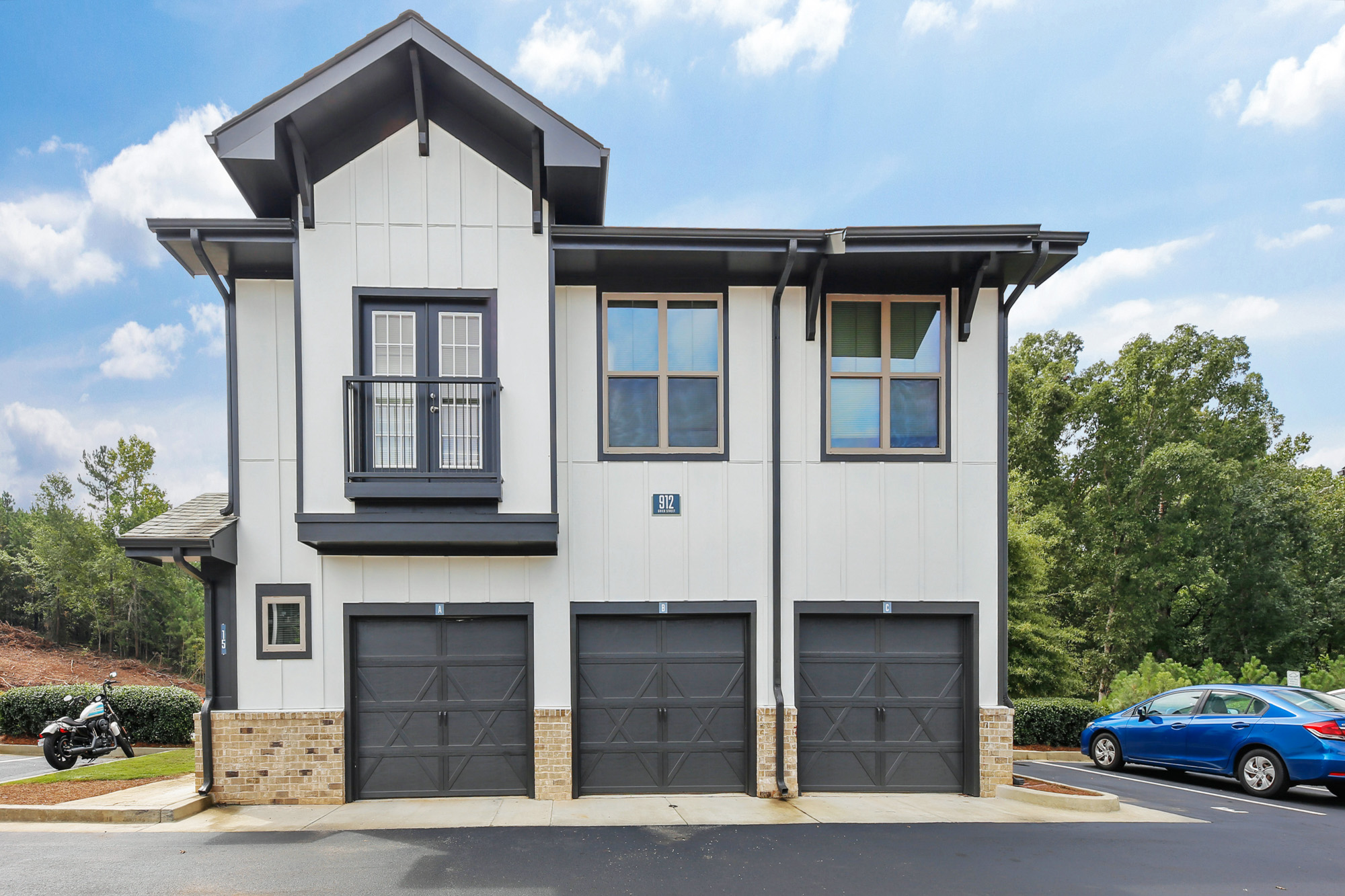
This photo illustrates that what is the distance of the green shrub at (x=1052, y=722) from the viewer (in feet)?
43.0

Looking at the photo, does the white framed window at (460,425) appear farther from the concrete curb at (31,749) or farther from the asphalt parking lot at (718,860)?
the concrete curb at (31,749)

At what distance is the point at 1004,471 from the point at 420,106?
8.01 m

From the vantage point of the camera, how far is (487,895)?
5719mm

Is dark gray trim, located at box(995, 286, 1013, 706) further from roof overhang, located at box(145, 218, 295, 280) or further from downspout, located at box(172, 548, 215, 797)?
downspout, located at box(172, 548, 215, 797)

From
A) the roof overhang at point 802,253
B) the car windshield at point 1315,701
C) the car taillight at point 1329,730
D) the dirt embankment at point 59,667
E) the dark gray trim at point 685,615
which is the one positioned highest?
the roof overhang at point 802,253

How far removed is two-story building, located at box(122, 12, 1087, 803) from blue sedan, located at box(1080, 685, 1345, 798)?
3604mm

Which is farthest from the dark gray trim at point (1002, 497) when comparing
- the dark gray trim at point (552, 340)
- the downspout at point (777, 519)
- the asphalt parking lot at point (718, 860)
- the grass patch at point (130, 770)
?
the grass patch at point (130, 770)

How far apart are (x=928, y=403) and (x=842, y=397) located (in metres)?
1.06

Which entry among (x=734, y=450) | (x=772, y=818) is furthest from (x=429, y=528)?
(x=772, y=818)

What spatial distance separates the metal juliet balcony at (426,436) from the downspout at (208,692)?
199 cm

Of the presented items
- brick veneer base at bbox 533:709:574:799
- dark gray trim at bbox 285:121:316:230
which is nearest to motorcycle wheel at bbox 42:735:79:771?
brick veneer base at bbox 533:709:574:799

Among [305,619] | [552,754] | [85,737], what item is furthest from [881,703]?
[85,737]

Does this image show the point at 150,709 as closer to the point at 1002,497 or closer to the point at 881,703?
the point at 881,703

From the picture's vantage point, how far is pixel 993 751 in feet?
29.0
